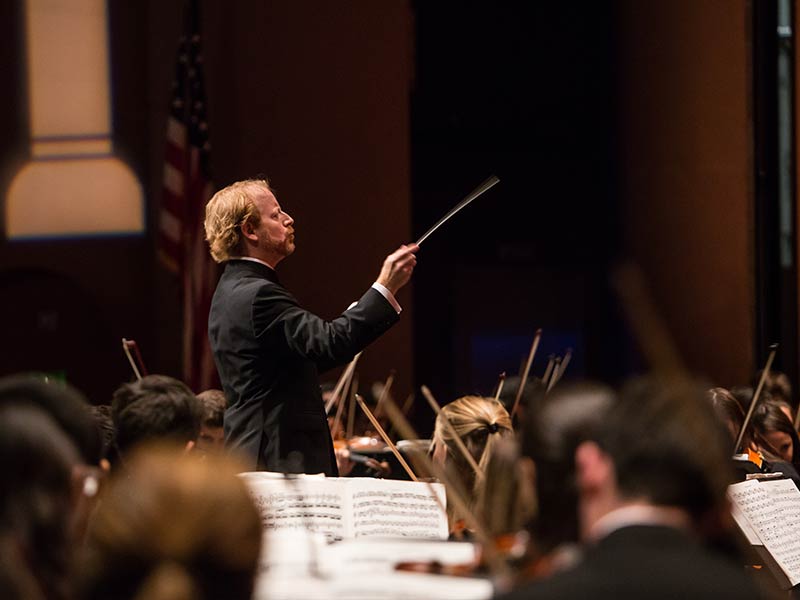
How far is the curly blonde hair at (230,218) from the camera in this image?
11.4 feet

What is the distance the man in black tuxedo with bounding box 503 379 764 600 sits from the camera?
1308 millimetres

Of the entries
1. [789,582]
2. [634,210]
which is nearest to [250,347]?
[789,582]

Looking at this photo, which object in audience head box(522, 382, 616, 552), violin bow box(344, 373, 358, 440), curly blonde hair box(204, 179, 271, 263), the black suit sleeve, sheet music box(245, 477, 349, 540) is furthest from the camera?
violin bow box(344, 373, 358, 440)

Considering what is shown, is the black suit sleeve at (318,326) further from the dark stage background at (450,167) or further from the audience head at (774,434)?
the dark stage background at (450,167)

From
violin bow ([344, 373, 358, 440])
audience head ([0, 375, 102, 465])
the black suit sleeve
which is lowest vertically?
violin bow ([344, 373, 358, 440])

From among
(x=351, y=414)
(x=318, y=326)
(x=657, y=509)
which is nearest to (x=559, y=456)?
(x=657, y=509)

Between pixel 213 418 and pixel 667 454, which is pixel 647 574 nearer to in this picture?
pixel 667 454

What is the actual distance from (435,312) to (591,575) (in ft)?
27.7

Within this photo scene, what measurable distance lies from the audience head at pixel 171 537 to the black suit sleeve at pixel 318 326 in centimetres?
175

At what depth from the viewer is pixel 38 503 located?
1541mm

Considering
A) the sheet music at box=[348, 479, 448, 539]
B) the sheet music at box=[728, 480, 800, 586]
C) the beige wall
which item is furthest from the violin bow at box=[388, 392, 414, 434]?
the sheet music at box=[348, 479, 448, 539]

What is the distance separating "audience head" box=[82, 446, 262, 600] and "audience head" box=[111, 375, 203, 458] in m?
1.17

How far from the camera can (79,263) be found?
332 inches

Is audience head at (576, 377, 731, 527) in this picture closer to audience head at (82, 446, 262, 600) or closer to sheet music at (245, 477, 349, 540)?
audience head at (82, 446, 262, 600)
